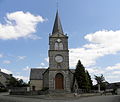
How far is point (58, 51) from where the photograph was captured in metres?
47.0

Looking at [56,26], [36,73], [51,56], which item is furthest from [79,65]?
[36,73]

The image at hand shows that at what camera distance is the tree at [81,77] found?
46.4m

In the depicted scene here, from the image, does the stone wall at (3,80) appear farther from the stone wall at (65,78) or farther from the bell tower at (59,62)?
the bell tower at (59,62)

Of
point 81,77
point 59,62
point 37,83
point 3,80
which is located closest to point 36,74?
point 37,83

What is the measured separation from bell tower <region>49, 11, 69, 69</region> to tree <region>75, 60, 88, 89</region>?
3.02 metres

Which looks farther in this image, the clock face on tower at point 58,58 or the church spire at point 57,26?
the church spire at point 57,26

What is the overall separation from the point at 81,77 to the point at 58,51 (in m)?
7.47

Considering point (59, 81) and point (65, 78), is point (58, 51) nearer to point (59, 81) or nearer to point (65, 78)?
point (65, 78)

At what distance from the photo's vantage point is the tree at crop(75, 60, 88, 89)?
4641cm

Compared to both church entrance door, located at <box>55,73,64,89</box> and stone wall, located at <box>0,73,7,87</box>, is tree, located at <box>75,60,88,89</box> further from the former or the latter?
stone wall, located at <box>0,73,7,87</box>

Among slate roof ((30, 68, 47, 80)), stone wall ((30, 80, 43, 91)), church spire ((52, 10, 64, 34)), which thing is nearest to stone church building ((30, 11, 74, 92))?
church spire ((52, 10, 64, 34))

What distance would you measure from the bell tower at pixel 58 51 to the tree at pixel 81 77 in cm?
302

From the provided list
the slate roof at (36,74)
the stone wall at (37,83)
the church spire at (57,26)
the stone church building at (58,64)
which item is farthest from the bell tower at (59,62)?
the slate roof at (36,74)

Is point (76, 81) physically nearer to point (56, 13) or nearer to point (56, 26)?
point (56, 26)
